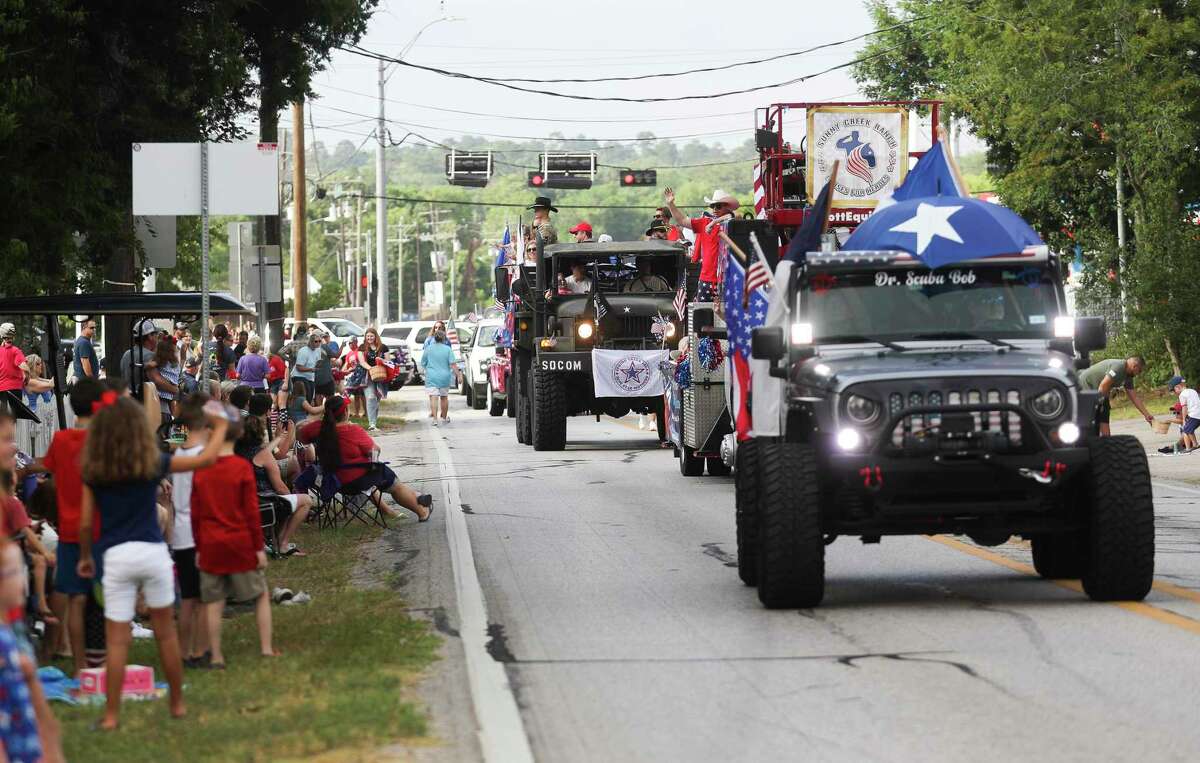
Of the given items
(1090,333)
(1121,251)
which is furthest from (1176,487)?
(1121,251)

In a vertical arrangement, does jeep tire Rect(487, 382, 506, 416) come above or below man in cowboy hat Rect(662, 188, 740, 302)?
below

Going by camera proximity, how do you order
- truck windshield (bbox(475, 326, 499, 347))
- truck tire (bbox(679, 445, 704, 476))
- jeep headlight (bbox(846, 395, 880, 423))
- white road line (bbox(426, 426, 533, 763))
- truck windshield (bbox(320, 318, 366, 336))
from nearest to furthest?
white road line (bbox(426, 426, 533, 763)) < jeep headlight (bbox(846, 395, 880, 423)) < truck tire (bbox(679, 445, 704, 476)) < truck windshield (bbox(475, 326, 499, 347)) < truck windshield (bbox(320, 318, 366, 336))

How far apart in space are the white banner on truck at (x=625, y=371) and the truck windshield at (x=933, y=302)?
47.1ft

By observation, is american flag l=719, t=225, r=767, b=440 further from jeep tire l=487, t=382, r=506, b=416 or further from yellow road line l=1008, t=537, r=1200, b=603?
jeep tire l=487, t=382, r=506, b=416

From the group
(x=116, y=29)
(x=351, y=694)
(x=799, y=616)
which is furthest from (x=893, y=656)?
(x=116, y=29)

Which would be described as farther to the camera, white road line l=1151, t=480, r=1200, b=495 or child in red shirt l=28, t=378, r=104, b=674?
white road line l=1151, t=480, r=1200, b=495

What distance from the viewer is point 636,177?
56219mm

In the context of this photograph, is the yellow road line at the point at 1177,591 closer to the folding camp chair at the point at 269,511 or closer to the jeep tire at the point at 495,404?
the folding camp chair at the point at 269,511

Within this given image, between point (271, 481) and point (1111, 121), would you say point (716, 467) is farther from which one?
Answer: point (1111, 121)

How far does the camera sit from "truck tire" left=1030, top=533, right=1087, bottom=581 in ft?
42.0

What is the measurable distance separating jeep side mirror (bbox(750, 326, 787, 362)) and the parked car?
93.7 ft

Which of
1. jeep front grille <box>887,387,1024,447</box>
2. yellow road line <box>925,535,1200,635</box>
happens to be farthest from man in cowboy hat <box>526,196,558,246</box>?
jeep front grille <box>887,387,1024,447</box>

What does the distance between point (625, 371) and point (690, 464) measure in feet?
14.7

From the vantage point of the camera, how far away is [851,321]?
12570 millimetres
